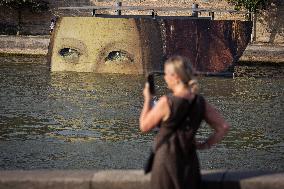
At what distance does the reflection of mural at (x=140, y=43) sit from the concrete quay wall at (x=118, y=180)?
1834cm

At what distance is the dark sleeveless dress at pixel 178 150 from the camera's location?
507 centimetres

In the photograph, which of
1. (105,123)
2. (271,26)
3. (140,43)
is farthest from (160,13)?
(105,123)

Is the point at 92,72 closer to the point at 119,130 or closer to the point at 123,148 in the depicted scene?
the point at 119,130

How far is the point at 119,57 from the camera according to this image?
24953 millimetres

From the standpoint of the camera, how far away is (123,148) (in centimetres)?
1178

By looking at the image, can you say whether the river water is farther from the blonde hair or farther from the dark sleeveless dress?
the blonde hair

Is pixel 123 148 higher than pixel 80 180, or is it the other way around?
pixel 80 180

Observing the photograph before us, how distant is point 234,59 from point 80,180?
18725 mm

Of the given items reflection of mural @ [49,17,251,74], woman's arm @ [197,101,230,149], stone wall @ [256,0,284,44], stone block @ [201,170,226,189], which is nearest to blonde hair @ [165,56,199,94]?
woman's arm @ [197,101,230,149]

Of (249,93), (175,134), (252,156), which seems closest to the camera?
(175,134)


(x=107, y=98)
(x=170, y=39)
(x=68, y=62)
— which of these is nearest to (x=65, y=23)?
(x=68, y=62)

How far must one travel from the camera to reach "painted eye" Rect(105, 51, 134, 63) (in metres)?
24.8

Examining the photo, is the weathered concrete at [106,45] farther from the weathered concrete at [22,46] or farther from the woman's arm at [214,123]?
the woman's arm at [214,123]

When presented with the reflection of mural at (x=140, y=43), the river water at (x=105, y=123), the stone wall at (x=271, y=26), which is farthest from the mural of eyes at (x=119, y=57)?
the stone wall at (x=271, y=26)
